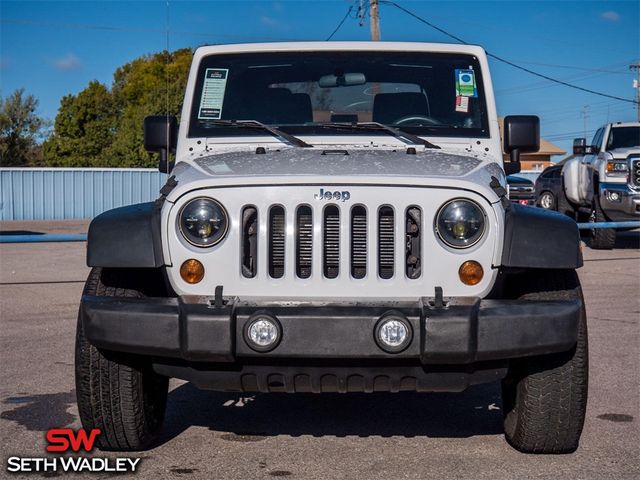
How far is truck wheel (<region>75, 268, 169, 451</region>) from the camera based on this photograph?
448 cm

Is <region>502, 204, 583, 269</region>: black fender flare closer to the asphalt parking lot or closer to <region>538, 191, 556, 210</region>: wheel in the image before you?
the asphalt parking lot

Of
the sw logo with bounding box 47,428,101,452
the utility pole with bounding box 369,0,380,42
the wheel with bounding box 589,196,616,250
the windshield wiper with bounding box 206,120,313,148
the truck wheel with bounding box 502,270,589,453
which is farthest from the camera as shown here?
the utility pole with bounding box 369,0,380,42

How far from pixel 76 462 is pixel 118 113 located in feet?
194

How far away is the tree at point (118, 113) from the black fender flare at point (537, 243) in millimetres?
41760

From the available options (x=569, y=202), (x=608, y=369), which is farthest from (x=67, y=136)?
(x=608, y=369)

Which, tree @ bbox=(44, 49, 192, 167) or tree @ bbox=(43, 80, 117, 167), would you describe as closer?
tree @ bbox=(44, 49, 192, 167)

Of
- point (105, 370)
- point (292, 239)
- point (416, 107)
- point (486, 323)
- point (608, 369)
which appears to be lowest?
point (608, 369)

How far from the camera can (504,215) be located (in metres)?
4.25

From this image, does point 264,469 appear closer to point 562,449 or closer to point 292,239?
point 292,239

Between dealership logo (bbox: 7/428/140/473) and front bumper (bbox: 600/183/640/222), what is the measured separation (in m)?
13.2

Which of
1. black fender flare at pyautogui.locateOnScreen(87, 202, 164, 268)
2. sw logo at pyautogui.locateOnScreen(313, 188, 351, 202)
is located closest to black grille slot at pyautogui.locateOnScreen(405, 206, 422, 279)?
sw logo at pyautogui.locateOnScreen(313, 188, 351, 202)

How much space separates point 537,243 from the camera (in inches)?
165

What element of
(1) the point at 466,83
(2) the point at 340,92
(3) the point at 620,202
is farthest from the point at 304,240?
(3) the point at 620,202

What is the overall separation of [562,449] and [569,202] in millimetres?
15877
